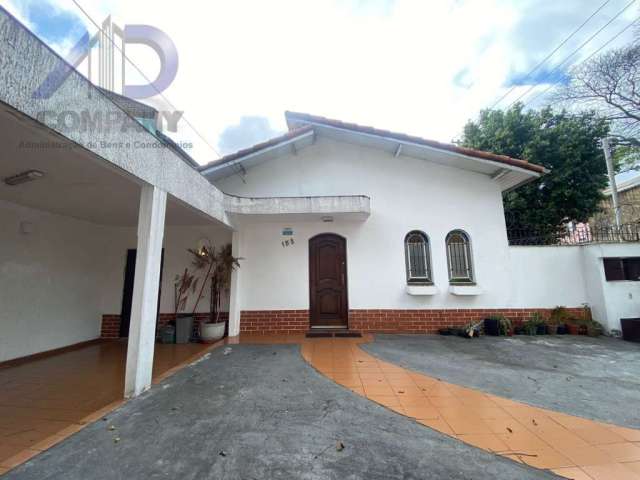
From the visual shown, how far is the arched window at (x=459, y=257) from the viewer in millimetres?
6691

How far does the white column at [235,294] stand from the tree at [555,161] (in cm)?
855

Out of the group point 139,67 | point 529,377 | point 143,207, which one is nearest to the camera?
point 143,207

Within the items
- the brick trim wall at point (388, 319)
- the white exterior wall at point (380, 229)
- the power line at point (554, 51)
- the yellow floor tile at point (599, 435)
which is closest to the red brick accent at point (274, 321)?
the brick trim wall at point (388, 319)

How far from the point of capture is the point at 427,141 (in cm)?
634

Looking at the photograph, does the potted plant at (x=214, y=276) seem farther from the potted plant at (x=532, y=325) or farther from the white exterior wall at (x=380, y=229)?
the potted plant at (x=532, y=325)

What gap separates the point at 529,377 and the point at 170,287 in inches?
294

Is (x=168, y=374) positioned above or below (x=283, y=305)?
below

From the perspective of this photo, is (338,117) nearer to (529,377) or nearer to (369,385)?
(369,385)

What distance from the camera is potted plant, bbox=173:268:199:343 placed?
5.95 metres

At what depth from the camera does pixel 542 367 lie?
4145 mm

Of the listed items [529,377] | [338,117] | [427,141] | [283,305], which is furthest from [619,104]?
[283,305]

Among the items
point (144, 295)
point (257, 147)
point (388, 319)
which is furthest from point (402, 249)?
point (144, 295)

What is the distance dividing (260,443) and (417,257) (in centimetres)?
566

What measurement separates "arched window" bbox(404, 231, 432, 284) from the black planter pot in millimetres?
1613
